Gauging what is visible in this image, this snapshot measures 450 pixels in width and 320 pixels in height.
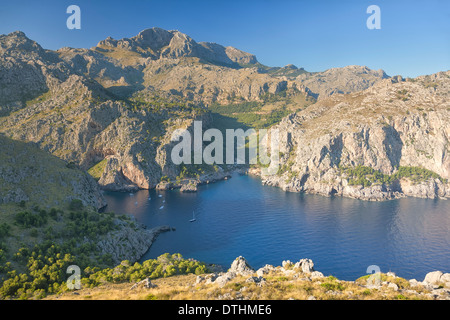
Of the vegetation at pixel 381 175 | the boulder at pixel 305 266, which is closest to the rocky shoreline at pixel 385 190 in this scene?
the vegetation at pixel 381 175

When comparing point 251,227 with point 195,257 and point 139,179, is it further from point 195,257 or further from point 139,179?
point 139,179

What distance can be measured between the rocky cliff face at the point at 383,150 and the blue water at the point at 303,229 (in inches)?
437

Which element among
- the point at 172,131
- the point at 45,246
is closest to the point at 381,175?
the point at 172,131

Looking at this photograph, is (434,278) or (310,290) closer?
(310,290)

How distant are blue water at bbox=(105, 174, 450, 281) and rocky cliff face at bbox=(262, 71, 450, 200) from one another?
11.1 metres

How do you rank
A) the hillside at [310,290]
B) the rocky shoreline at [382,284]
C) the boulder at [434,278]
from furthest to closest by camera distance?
the boulder at [434,278], the rocky shoreline at [382,284], the hillside at [310,290]

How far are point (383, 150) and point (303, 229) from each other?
8906 centimetres

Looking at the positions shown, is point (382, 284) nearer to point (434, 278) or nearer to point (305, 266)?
point (434, 278)

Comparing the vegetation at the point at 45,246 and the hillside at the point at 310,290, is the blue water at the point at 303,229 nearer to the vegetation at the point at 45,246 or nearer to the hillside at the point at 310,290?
the vegetation at the point at 45,246

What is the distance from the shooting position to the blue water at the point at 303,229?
83688mm

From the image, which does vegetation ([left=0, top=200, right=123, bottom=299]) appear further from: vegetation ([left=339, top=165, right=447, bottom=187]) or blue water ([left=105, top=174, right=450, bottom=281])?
vegetation ([left=339, top=165, right=447, bottom=187])

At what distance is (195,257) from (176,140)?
376ft

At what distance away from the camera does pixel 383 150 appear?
6368 inches

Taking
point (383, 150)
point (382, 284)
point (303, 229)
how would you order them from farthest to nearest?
point (383, 150) < point (303, 229) < point (382, 284)
